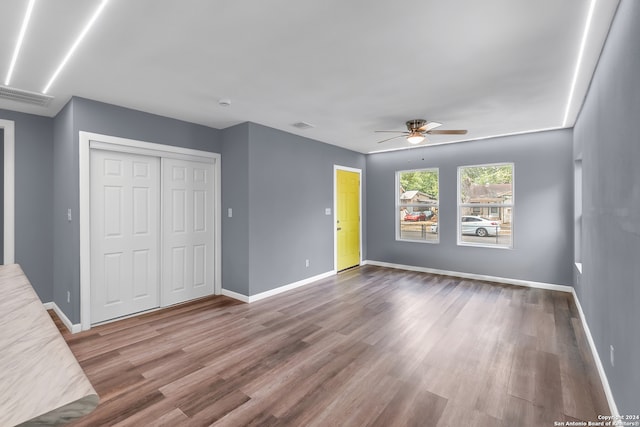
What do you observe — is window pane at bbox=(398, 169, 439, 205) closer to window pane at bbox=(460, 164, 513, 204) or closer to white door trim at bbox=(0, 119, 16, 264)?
window pane at bbox=(460, 164, 513, 204)

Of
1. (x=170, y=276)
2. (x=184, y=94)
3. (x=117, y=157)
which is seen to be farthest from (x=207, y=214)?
(x=184, y=94)

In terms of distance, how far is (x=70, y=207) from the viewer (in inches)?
136

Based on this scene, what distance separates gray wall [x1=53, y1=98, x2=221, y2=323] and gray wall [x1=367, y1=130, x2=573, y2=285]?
4.39m

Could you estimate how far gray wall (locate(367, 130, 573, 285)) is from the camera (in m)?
4.67

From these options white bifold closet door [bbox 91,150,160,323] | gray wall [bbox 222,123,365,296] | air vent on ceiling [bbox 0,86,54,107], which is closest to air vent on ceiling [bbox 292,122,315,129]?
gray wall [bbox 222,123,365,296]

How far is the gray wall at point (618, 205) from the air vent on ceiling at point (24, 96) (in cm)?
486

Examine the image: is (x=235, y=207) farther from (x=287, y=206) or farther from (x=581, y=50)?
(x=581, y=50)

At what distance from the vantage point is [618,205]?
1920 mm

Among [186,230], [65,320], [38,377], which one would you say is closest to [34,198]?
[65,320]

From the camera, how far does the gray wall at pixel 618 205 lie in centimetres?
158

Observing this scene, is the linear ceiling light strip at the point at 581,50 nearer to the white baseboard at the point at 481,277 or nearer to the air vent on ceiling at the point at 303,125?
the white baseboard at the point at 481,277

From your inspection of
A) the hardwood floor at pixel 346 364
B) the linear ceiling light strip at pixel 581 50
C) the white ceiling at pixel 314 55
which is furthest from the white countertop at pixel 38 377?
the linear ceiling light strip at pixel 581 50

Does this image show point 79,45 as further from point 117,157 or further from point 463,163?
point 463,163

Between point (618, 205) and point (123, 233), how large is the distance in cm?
465
